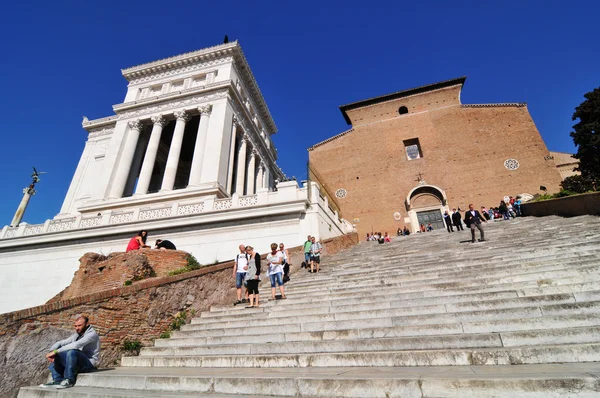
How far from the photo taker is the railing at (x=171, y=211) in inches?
529

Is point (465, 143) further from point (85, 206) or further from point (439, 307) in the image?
A: point (85, 206)

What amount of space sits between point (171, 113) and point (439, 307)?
23.8 metres

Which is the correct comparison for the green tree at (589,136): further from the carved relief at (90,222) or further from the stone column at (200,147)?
the carved relief at (90,222)

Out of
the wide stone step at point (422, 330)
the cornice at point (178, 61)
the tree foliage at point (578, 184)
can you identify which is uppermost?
the cornice at point (178, 61)

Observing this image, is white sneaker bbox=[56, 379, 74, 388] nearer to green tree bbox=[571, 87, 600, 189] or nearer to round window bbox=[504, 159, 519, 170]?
green tree bbox=[571, 87, 600, 189]

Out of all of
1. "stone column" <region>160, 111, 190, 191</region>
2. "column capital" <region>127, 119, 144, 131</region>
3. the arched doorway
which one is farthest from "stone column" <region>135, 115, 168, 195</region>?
the arched doorway

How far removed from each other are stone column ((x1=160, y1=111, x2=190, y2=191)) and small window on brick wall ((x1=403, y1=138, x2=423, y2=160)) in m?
20.1

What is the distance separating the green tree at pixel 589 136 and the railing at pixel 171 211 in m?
19.2

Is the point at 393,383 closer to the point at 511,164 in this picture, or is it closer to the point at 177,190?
the point at 177,190

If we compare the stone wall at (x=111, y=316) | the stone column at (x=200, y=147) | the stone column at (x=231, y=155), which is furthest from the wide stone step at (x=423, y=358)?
the stone column at (x=231, y=155)

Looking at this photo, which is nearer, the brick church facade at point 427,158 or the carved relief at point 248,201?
the carved relief at point 248,201

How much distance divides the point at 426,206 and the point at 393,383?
23.6m

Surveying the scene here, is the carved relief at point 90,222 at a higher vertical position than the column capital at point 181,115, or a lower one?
lower

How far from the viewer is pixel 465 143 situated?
25250mm
